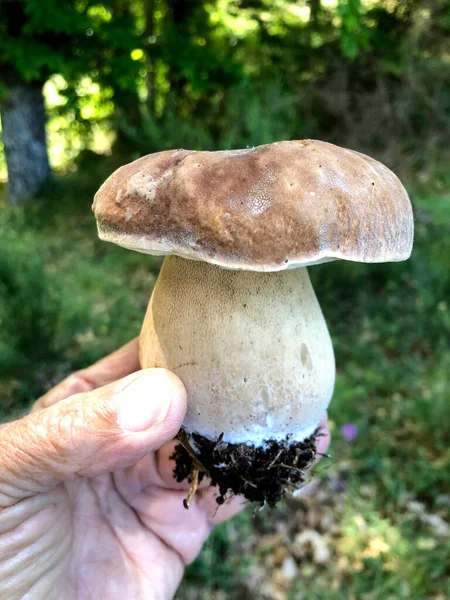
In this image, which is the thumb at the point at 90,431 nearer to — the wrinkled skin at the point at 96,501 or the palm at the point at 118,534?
the wrinkled skin at the point at 96,501

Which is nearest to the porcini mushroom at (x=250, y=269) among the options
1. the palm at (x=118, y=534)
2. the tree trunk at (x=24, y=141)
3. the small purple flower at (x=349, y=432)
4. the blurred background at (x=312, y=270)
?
the palm at (x=118, y=534)

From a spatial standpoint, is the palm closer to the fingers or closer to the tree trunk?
the fingers

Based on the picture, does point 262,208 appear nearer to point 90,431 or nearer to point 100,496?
point 90,431

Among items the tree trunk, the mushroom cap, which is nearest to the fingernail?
the mushroom cap

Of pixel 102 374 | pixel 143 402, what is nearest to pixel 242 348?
pixel 143 402

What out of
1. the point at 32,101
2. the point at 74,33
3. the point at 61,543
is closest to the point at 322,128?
the point at 74,33
